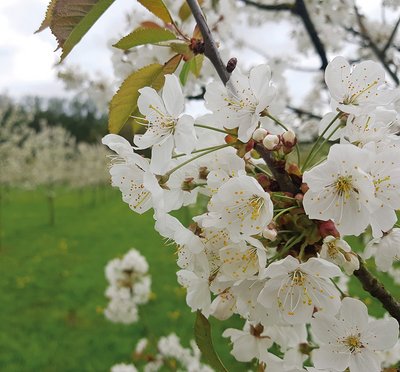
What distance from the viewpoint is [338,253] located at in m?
0.84

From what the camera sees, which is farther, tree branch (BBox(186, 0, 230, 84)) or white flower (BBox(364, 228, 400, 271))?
white flower (BBox(364, 228, 400, 271))

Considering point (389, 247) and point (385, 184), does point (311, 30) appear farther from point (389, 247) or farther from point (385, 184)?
point (385, 184)

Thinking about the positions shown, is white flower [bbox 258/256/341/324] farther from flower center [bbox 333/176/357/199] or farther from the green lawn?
the green lawn

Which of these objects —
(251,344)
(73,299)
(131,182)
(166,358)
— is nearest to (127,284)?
(166,358)

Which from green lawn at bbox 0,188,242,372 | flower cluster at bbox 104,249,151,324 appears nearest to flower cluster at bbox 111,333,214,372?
flower cluster at bbox 104,249,151,324

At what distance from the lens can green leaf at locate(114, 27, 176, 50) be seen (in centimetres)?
92

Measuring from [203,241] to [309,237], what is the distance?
20 cm

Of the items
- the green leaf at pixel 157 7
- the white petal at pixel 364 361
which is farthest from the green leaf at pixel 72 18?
the white petal at pixel 364 361

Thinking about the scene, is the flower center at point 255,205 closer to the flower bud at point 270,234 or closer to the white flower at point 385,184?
the flower bud at point 270,234

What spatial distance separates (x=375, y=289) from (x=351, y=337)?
0.11 metres

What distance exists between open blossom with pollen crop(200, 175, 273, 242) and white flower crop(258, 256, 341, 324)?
0.25 ft

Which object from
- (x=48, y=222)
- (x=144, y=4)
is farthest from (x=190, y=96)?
(x=48, y=222)

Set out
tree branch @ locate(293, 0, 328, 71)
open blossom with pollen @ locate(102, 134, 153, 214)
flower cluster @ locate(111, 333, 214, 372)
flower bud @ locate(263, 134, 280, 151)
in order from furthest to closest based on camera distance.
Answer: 1. flower cluster @ locate(111, 333, 214, 372)
2. tree branch @ locate(293, 0, 328, 71)
3. open blossom with pollen @ locate(102, 134, 153, 214)
4. flower bud @ locate(263, 134, 280, 151)

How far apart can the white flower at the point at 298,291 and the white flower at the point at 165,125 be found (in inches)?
10.9
